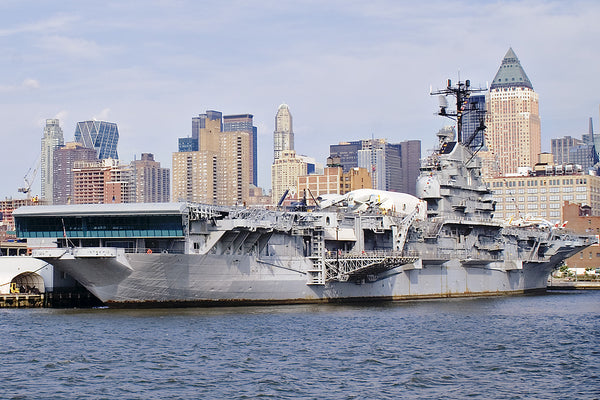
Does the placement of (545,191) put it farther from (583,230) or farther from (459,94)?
(459,94)

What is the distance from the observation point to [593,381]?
32031 mm

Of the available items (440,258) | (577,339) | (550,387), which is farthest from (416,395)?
(440,258)

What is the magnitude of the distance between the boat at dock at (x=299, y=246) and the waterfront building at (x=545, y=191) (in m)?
111

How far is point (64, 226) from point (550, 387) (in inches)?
1303

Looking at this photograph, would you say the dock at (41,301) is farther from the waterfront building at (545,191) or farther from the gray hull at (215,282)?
the waterfront building at (545,191)

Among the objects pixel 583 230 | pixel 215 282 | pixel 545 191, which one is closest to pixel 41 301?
pixel 215 282

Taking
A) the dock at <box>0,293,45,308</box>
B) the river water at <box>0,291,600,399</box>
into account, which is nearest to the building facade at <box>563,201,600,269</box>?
the river water at <box>0,291,600,399</box>

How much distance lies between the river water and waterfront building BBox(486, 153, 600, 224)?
13253cm

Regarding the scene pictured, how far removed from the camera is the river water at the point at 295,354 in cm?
3044

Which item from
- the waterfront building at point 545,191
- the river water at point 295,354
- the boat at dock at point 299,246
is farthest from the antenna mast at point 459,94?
the waterfront building at point 545,191

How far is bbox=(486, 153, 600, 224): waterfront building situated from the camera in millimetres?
183250

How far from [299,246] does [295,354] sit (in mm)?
22548

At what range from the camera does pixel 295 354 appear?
37250 mm

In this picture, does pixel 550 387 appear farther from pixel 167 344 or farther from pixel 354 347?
pixel 167 344
